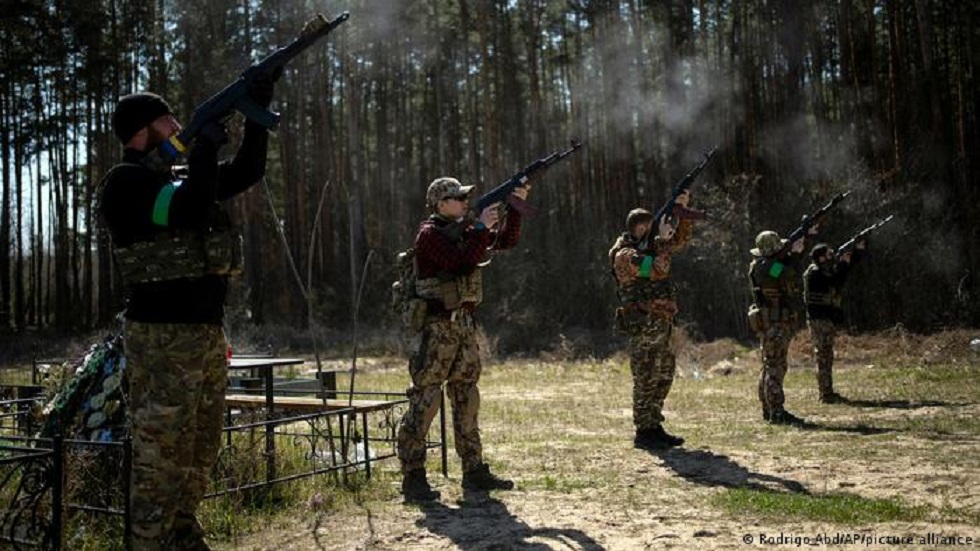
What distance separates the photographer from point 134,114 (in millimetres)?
4273

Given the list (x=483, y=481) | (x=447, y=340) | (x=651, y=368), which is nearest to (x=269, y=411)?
(x=447, y=340)

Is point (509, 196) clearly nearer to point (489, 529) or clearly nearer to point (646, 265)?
point (646, 265)

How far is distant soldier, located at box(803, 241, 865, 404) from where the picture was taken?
11250 mm

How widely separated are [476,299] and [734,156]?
22.0 m

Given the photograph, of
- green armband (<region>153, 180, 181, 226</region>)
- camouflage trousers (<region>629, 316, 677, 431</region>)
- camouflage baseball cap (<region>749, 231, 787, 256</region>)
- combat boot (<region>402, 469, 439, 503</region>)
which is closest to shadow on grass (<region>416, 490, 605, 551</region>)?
combat boot (<region>402, 469, 439, 503</region>)

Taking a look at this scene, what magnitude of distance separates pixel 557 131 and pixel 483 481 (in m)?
27.7

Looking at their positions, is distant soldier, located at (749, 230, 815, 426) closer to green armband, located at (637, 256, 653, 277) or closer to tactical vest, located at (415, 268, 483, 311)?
green armband, located at (637, 256, 653, 277)

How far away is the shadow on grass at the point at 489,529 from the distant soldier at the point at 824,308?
6.83m

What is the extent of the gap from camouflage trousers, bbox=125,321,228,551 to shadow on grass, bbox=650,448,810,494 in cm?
412

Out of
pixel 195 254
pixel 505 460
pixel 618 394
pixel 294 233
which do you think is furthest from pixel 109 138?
pixel 195 254

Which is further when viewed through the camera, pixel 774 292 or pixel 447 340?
pixel 774 292

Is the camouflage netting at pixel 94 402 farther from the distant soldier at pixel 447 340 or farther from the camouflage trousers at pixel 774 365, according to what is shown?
the camouflage trousers at pixel 774 365

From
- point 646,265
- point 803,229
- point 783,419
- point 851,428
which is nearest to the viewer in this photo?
point 646,265

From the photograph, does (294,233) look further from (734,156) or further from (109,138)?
(734,156)
